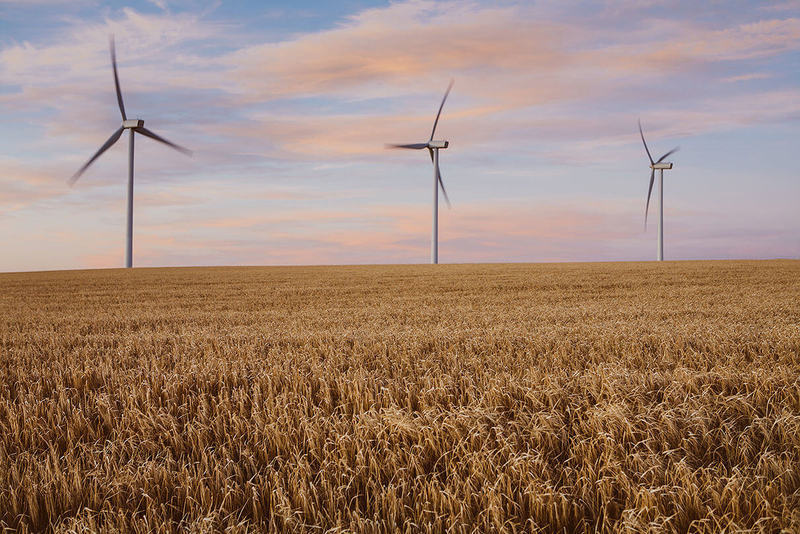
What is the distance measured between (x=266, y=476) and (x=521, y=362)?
5.75 meters

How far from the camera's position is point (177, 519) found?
4.37 m

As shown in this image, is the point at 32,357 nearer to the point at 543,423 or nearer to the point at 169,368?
the point at 169,368

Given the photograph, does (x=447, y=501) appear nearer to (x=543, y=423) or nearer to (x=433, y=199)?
(x=543, y=423)

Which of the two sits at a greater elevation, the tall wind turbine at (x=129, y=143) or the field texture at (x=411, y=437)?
the tall wind turbine at (x=129, y=143)

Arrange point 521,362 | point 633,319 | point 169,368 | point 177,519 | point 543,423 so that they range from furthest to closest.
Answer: point 633,319, point 169,368, point 521,362, point 543,423, point 177,519

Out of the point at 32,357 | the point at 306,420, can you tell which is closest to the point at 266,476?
the point at 306,420

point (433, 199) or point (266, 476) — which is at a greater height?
point (433, 199)

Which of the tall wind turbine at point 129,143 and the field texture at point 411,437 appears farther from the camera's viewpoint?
the tall wind turbine at point 129,143

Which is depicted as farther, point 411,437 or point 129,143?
point 129,143

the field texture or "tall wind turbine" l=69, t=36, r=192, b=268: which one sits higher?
"tall wind turbine" l=69, t=36, r=192, b=268

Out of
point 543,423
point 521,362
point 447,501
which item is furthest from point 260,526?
point 521,362

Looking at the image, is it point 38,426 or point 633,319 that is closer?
point 38,426

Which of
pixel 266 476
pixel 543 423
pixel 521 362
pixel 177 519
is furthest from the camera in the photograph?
pixel 521 362

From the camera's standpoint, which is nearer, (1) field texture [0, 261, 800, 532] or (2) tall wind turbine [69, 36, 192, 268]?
(1) field texture [0, 261, 800, 532]
